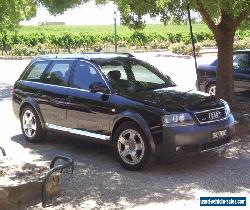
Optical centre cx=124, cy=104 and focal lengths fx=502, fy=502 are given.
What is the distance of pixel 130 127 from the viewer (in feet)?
23.7

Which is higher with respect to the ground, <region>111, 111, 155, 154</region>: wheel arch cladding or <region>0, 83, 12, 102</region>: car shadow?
<region>111, 111, 155, 154</region>: wheel arch cladding

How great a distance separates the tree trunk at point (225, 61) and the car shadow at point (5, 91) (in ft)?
24.0

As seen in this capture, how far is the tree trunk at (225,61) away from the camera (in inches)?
428

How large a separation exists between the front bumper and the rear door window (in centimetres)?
242

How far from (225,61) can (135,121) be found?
4.55 meters

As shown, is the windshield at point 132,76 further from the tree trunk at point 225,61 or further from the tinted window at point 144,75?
the tree trunk at point 225,61

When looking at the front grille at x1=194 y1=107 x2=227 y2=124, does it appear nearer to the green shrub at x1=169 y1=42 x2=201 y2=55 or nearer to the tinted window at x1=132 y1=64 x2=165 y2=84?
the tinted window at x1=132 y1=64 x2=165 y2=84

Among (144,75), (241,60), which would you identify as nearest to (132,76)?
(144,75)

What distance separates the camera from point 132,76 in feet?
27.1

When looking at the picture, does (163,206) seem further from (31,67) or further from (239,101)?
(239,101)

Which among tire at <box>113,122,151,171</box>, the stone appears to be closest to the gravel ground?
tire at <box>113,122,151,171</box>

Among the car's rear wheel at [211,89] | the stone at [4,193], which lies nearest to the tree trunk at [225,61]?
the car's rear wheel at [211,89]

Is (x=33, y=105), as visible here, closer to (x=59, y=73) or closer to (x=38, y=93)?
(x=38, y=93)

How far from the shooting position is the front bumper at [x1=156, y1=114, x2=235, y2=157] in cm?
686
